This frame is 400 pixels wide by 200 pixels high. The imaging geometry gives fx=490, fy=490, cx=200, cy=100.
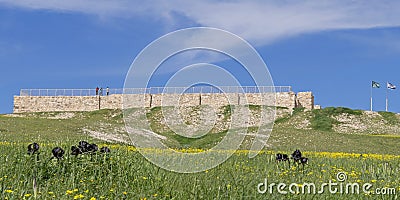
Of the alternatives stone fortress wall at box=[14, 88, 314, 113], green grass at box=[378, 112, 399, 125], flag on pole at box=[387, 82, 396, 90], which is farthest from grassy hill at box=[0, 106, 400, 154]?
flag on pole at box=[387, 82, 396, 90]

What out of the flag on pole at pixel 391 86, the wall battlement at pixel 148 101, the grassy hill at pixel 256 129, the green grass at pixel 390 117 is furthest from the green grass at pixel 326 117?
the flag on pole at pixel 391 86

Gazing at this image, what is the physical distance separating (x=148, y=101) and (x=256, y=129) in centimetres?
2999

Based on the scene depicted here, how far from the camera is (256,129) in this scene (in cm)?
3825

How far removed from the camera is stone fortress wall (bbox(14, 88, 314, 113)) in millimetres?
Result: 62688

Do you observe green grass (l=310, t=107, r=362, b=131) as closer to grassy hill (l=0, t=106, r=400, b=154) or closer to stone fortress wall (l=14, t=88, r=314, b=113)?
grassy hill (l=0, t=106, r=400, b=154)

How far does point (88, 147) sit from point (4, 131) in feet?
71.9

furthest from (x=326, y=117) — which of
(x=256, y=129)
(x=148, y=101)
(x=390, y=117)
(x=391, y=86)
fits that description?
(x=148, y=101)

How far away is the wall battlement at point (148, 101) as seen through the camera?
62688 millimetres

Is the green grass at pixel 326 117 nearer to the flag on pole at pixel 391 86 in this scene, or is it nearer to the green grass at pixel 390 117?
the green grass at pixel 390 117

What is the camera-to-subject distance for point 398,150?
30.0 metres

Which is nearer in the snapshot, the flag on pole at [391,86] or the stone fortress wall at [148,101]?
the stone fortress wall at [148,101]

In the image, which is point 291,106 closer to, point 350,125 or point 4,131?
point 350,125

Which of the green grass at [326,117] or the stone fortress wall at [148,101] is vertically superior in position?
A: the stone fortress wall at [148,101]

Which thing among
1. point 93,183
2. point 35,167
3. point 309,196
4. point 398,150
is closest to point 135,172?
point 93,183
